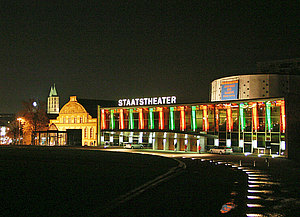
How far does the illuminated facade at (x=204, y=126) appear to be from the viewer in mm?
63125

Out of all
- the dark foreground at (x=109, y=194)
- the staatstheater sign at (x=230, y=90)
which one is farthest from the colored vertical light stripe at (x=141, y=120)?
the dark foreground at (x=109, y=194)

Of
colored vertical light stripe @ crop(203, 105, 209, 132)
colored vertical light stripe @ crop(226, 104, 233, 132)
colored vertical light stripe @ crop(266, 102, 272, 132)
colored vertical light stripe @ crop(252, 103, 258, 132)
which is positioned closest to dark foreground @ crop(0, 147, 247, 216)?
colored vertical light stripe @ crop(266, 102, 272, 132)

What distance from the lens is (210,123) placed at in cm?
7244

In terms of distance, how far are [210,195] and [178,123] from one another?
5829cm


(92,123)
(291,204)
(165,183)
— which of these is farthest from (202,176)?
(92,123)

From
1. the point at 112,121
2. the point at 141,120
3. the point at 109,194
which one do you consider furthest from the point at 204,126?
the point at 109,194

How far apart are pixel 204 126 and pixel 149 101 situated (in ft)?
53.7

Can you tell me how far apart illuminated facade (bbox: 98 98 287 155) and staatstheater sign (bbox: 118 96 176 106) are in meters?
1.08

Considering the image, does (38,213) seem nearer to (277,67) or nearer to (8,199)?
(8,199)

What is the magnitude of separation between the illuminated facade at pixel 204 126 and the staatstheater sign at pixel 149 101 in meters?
1.08

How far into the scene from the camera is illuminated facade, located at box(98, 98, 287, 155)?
63.1m

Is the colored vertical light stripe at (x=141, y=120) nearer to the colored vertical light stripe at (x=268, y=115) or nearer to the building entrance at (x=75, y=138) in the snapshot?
the building entrance at (x=75, y=138)

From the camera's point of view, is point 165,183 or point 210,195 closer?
point 210,195

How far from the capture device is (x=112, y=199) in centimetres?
1819
